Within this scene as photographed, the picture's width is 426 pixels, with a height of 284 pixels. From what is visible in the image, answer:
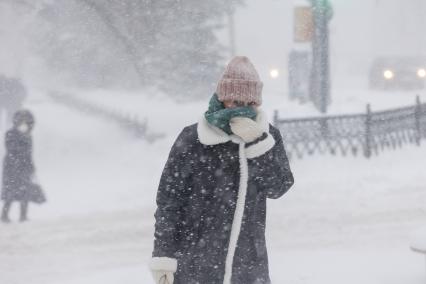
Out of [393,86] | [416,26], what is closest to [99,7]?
[393,86]

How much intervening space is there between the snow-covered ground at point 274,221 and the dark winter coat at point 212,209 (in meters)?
2.89

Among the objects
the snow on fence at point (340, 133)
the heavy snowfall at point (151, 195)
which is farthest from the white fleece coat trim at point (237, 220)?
the snow on fence at point (340, 133)

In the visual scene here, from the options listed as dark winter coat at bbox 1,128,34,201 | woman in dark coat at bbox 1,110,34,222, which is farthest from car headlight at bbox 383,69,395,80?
dark winter coat at bbox 1,128,34,201

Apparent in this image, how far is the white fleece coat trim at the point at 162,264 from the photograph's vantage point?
9.61ft

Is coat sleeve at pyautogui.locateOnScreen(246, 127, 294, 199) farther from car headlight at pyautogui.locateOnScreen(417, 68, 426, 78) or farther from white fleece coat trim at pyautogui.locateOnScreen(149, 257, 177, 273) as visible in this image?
car headlight at pyautogui.locateOnScreen(417, 68, 426, 78)

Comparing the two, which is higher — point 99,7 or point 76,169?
point 99,7

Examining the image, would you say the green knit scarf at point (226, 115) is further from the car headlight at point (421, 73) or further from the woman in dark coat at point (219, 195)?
the car headlight at point (421, 73)

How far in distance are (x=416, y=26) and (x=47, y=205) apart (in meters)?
50.3

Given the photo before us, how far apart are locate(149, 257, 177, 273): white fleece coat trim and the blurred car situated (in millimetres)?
27853

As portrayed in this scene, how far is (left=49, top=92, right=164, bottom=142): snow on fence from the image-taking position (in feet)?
55.3

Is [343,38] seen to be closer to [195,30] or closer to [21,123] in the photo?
[195,30]

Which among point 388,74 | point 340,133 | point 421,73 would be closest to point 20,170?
point 340,133

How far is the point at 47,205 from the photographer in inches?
430

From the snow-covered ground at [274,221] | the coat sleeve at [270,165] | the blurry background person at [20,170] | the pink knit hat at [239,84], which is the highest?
the pink knit hat at [239,84]
